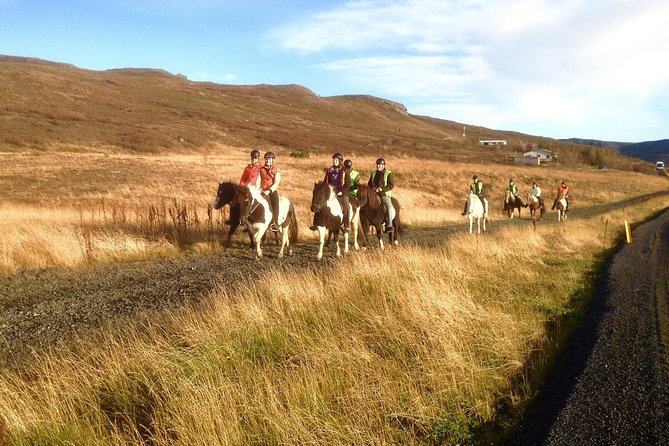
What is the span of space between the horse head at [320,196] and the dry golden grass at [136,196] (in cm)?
350

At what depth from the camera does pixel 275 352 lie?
16.9ft

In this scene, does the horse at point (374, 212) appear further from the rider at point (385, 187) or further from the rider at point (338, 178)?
the rider at point (338, 178)

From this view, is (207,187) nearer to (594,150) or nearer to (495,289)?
(495,289)

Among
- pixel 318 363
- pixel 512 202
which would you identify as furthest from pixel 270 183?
pixel 512 202

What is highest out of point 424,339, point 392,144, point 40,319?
point 392,144

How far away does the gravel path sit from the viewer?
13.4ft

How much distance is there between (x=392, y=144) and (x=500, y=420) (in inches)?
3655

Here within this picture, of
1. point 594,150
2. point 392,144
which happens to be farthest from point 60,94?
point 594,150

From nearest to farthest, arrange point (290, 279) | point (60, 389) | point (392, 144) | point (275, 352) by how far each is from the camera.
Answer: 1. point (60, 389)
2. point (275, 352)
3. point (290, 279)
4. point (392, 144)

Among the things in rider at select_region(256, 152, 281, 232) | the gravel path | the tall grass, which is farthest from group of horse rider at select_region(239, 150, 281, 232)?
the gravel path

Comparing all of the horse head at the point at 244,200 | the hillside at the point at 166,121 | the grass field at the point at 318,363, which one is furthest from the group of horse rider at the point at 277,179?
the hillside at the point at 166,121

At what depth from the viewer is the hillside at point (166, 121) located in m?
54.0

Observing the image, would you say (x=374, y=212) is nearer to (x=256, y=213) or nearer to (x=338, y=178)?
(x=338, y=178)

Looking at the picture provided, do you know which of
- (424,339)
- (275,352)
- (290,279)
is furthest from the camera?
(290,279)
